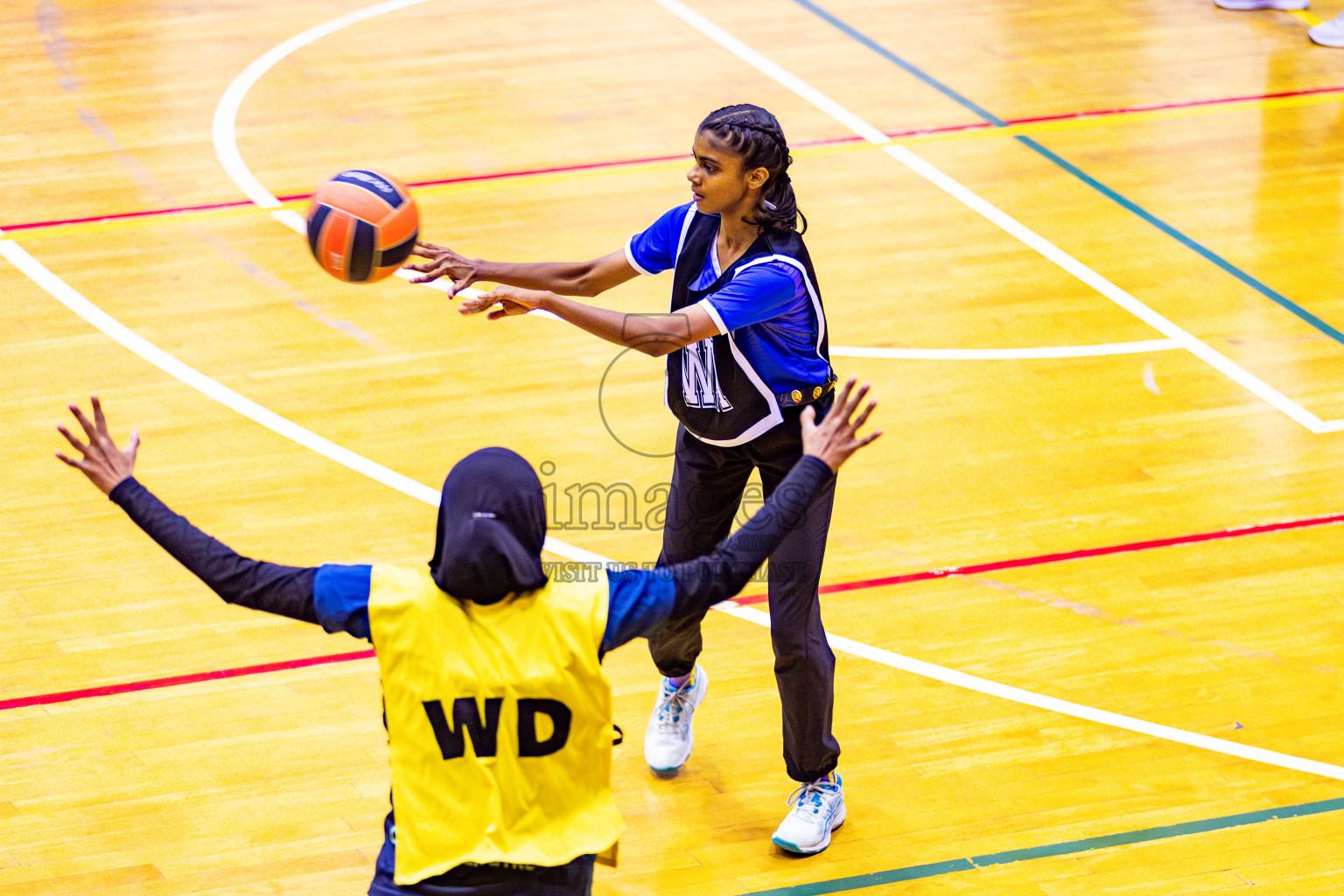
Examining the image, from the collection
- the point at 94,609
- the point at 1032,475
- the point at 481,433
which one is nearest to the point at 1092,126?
the point at 1032,475

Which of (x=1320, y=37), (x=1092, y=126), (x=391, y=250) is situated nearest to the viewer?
(x=391, y=250)

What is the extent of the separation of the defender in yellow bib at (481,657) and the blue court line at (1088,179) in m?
5.37

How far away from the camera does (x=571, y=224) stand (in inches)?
324

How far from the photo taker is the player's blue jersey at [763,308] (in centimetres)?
414

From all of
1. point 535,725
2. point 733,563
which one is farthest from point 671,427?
point 535,725

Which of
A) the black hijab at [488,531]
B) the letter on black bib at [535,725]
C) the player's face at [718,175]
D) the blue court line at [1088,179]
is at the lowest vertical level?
the blue court line at [1088,179]

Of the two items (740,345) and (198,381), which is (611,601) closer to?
(740,345)

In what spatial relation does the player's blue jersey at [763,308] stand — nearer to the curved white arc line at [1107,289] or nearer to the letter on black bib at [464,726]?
the letter on black bib at [464,726]

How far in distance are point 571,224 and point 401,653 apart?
541 cm

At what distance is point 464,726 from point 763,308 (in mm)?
1564

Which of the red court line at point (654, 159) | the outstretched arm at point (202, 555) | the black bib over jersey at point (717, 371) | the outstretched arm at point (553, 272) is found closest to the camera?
the outstretched arm at point (202, 555)

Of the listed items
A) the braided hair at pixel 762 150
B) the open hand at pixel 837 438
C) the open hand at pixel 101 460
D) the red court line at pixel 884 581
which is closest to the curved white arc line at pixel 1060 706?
the red court line at pixel 884 581

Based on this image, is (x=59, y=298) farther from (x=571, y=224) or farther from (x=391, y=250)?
(x=391, y=250)

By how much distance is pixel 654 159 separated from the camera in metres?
9.02
